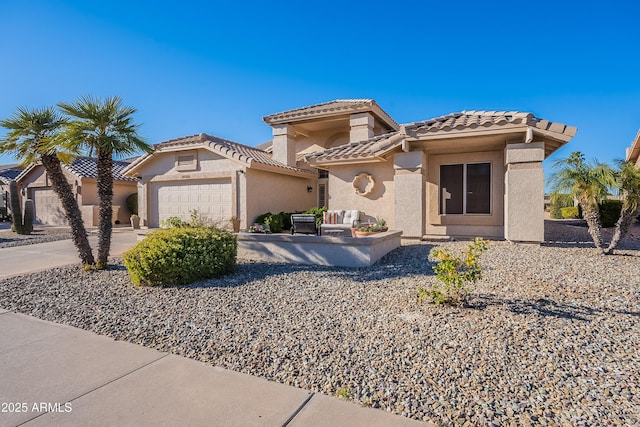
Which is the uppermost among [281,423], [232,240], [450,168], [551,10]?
[551,10]

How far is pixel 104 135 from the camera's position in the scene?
28.4ft

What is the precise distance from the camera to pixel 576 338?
427 cm

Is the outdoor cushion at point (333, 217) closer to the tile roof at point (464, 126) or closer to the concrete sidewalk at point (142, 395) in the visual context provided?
the tile roof at point (464, 126)

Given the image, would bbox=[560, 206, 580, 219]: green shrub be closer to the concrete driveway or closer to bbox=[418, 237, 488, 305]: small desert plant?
bbox=[418, 237, 488, 305]: small desert plant

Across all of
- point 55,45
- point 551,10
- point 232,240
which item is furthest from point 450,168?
point 55,45

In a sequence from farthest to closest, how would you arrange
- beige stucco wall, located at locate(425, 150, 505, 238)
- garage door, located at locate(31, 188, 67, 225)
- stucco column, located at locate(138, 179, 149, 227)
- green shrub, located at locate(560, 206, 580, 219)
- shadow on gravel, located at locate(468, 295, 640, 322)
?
green shrub, located at locate(560, 206, 580, 219)
garage door, located at locate(31, 188, 67, 225)
stucco column, located at locate(138, 179, 149, 227)
beige stucco wall, located at locate(425, 150, 505, 238)
shadow on gravel, located at locate(468, 295, 640, 322)

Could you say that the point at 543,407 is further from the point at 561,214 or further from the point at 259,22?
the point at 561,214

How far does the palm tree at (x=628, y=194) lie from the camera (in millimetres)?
8555

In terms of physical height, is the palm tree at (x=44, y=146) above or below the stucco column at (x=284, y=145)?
below

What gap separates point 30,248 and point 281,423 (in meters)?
15.2

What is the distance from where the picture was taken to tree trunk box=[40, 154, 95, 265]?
862cm

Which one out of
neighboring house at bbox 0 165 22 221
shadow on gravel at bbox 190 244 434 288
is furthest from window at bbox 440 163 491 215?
neighboring house at bbox 0 165 22 221

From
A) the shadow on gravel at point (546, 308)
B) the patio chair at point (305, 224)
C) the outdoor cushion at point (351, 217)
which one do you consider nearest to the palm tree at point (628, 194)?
the shadow on gravel at point (546, 308)

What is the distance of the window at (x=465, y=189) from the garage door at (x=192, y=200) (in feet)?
30.6
